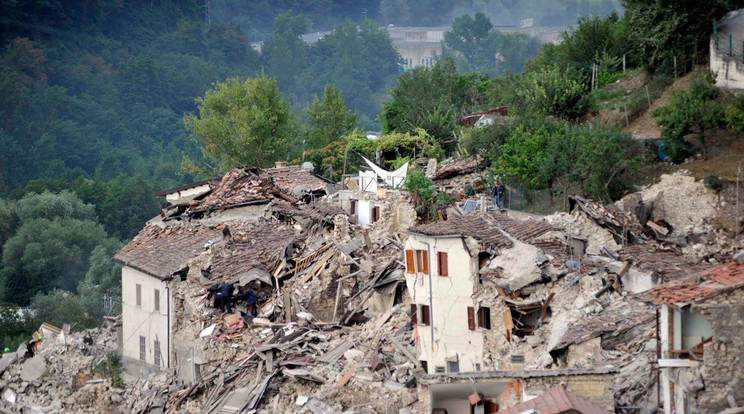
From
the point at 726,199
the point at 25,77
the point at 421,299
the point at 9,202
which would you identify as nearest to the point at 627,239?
the point at 726,199

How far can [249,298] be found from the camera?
3369 cm

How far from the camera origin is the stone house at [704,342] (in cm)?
1727

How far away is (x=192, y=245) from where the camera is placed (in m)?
38.1

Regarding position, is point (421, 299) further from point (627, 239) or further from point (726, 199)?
point (726, 199)

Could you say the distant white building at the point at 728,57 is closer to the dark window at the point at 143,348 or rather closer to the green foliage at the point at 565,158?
the green foliage at the point at 565,158

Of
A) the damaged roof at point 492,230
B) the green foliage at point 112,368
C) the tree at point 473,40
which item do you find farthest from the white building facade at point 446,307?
the tree at point 473,40

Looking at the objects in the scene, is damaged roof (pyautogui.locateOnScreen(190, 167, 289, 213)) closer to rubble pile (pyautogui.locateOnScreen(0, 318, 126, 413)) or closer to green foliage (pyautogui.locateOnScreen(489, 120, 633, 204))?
rubble pile (pyautogui.locateOnScreen(0, 318, 126, 413))

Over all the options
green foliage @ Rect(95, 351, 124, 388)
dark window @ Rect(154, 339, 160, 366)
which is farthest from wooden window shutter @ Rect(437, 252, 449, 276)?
green foliage @ Rect(95, 351, 124, 388)

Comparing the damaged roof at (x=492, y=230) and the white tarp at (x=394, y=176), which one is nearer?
the damaged roof at (x=492, y=230)

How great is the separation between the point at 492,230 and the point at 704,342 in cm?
977

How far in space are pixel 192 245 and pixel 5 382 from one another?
274 inches

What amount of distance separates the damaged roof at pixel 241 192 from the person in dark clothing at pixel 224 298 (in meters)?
6.91

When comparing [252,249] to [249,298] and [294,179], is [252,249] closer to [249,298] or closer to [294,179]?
[249,298]

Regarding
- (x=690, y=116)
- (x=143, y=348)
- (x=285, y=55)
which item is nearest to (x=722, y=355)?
(x=690, y=116)
